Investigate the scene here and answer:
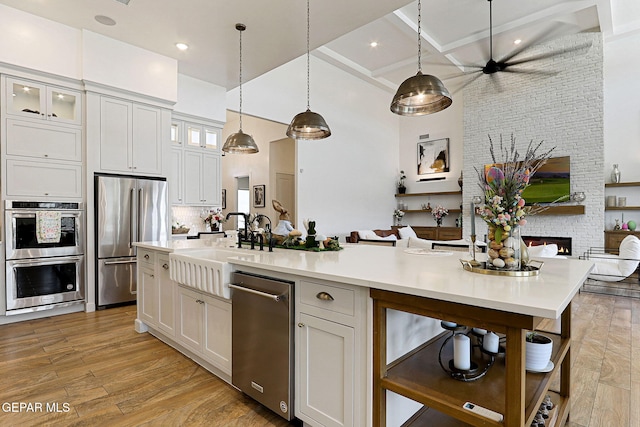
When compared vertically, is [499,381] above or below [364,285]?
below

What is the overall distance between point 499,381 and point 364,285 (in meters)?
0.73

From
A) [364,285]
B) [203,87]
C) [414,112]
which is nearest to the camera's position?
[364,285]

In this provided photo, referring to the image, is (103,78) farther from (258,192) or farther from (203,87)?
(258,192)

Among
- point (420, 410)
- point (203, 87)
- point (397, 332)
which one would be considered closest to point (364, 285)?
point (397, 332)

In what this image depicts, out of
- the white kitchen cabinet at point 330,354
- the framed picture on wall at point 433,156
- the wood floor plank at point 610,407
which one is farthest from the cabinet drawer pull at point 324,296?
the framed picture on wall at point 433,156

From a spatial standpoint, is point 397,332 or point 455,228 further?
point 455,228

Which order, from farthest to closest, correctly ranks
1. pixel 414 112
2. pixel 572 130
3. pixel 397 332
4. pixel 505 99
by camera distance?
pixel 505 99 → pixel 572 130 → pixel 414 112 → pixel 397 332

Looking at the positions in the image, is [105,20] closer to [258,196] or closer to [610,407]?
[258,196]

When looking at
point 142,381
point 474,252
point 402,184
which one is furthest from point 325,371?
point 402,184

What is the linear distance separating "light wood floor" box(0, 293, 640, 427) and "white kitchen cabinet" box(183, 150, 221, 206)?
264 cm

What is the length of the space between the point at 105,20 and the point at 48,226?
2486mm

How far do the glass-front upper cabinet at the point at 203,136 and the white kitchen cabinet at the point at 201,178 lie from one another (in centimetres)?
14

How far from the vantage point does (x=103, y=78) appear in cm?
415

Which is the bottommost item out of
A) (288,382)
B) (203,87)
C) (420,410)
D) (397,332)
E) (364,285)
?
(420,410)
